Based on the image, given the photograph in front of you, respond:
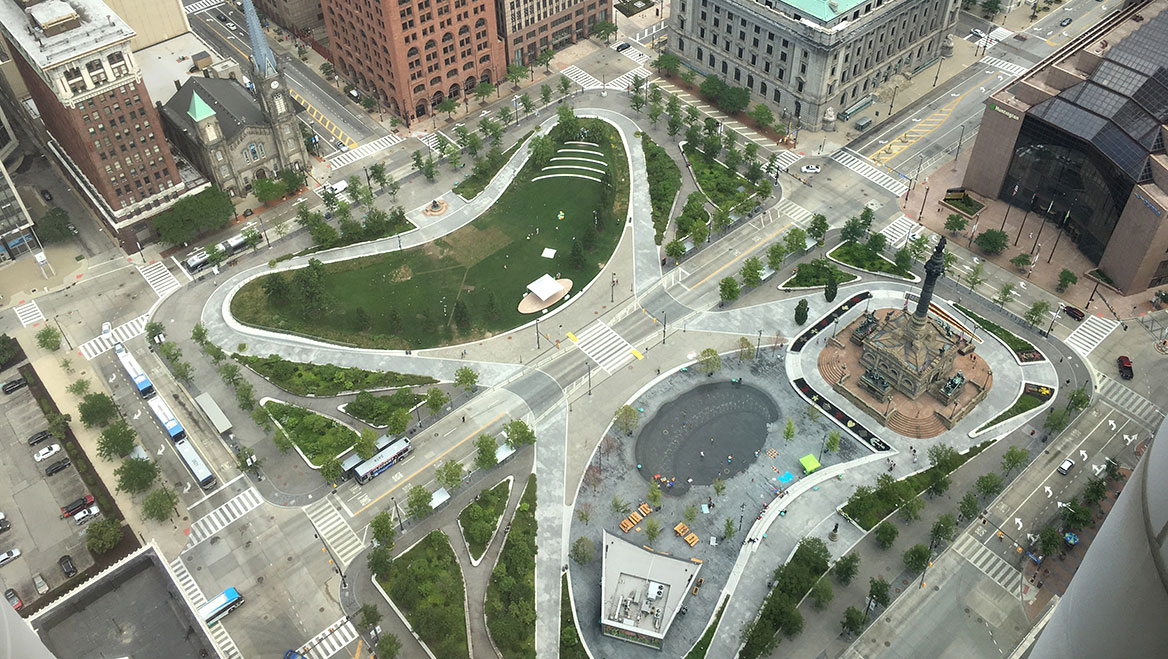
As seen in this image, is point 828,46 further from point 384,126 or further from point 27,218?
point 27,218

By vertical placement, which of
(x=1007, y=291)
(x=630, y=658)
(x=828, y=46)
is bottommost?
(x=630, y=658)

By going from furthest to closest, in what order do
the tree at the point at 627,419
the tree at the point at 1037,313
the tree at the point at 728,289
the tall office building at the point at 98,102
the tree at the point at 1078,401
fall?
the tree at the point at 728,289, the tall office building at the point at 98,102, the tree at the point at 1037,313, the tree at the point at 1078,401, the tree at the point at 627,419

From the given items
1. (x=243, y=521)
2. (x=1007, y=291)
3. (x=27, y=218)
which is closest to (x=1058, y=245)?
(x=1007, y=291)

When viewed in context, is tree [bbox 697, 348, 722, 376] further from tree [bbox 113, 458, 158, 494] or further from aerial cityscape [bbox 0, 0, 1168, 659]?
tree [bbox 113, 458, 158, 494]

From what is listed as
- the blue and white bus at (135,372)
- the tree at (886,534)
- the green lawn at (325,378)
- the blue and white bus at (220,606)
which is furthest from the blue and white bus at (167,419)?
the tree at (886,534)

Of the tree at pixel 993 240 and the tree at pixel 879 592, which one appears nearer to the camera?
the tree at pixel 879 592

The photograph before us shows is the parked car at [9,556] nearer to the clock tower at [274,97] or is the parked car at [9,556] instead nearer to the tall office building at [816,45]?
the clock tower at [274,97]

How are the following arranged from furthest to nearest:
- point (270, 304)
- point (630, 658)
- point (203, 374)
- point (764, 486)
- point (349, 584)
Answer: point (270, 304), point (203, 374), point (764, 486), point (349, 584), point (630, 658)
